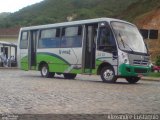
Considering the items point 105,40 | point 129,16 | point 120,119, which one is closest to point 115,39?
point 105,40

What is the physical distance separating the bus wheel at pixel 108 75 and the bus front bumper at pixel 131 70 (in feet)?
1.85

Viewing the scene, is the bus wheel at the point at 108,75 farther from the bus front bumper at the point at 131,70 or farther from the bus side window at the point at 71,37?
the bus side window at the point at 71,37

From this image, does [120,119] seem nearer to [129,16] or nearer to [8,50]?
[8,50]

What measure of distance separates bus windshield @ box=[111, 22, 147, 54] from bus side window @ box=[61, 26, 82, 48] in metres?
2.55

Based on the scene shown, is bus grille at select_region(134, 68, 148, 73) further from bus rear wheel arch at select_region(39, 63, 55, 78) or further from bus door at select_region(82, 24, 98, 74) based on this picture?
bus rear wheel arch at select_region(39, 63, 55, 78)

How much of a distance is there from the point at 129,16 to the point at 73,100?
6191 cm

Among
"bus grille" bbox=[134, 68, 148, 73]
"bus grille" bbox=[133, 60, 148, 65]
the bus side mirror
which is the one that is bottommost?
"bus grille" bbox=[134, 68, 148, 73]

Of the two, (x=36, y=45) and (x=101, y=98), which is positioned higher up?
(x=36, y=45)

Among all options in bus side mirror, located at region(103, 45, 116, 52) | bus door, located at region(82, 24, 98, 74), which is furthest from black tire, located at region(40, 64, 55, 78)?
bus side mirror, located at region(103, 45, 116, 52)

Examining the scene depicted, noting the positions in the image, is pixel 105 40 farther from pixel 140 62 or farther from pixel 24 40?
pixel 24 40

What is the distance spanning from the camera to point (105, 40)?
827 inches

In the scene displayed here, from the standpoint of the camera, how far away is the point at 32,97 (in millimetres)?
12500

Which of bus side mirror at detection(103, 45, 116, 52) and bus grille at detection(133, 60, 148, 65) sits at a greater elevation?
bus side mirror at detection(103, 45, 116, 52)

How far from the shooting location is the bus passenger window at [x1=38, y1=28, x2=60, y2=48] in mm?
24930
